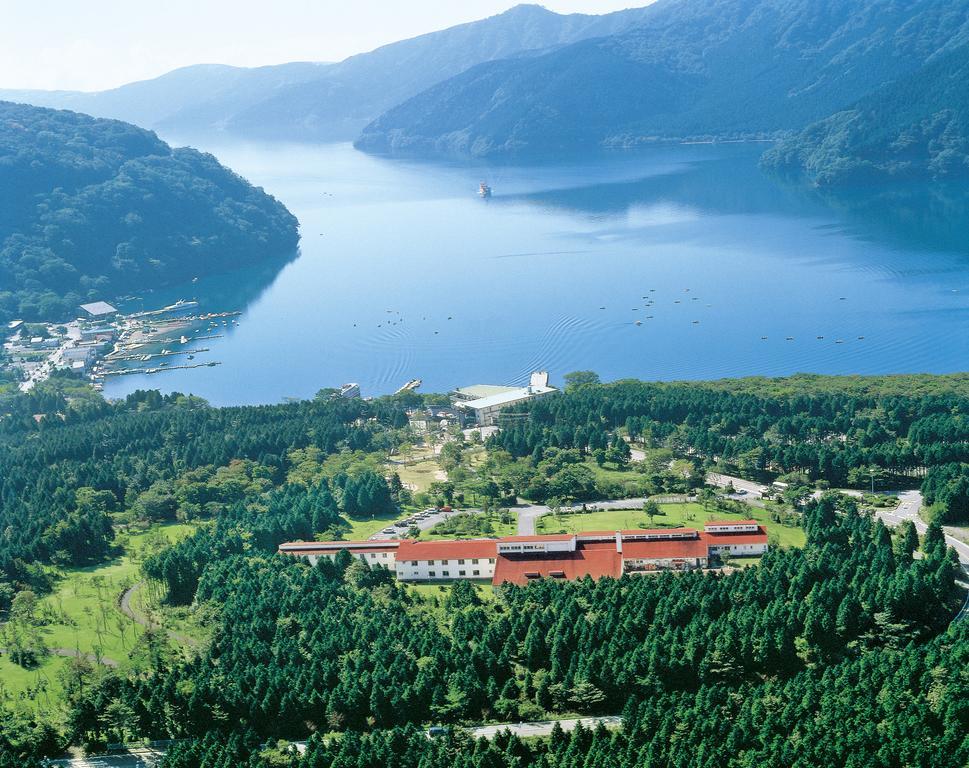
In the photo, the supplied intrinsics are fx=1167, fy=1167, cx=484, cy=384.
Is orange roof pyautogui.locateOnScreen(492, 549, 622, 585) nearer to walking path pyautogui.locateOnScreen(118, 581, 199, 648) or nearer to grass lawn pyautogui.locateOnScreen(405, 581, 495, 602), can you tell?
grass lawn pyautogui.locateOnScreen(405, 581, 495, 602)

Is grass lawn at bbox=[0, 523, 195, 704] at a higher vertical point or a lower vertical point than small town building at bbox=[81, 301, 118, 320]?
lower

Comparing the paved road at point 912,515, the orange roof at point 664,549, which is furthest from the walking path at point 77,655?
the paved road at point 912,515

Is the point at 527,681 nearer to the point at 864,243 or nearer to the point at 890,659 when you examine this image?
the point at 890,659

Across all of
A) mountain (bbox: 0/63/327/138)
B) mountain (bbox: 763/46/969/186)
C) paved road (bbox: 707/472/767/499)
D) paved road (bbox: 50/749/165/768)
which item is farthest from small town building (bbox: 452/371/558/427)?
mountain (bbox: 0/63/327/138)

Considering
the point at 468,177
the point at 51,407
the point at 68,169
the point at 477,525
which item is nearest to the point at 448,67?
the point at 468,177

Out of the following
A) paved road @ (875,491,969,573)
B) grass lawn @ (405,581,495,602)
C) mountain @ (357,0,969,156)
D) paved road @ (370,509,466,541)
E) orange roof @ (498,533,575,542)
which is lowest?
paved road @ (875,491,969,573)

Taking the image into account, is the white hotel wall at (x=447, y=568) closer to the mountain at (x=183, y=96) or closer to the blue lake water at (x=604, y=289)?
the blue lake water at (x=604, y=289)

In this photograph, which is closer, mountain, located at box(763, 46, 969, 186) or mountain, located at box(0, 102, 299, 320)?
mountain, located at box(0, 102, 299, 320)
